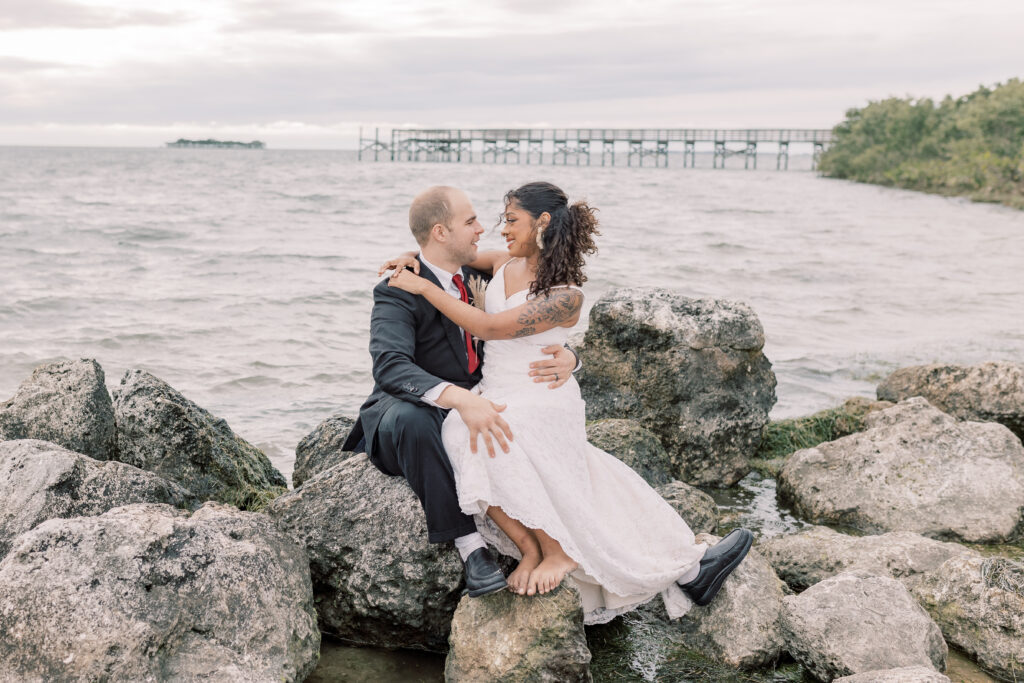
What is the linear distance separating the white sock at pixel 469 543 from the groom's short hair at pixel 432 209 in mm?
1449

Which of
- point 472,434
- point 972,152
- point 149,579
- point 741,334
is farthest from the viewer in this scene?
point 972,152

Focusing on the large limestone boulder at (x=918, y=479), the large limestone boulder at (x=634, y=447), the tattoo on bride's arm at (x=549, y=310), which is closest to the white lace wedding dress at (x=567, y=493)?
the tattoo on bride's arm at (x=549, y=310)

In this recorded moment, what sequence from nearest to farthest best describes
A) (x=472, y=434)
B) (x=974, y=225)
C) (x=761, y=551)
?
(x=472, y=434)
(x=761, y=551)
(x=974, y=225)

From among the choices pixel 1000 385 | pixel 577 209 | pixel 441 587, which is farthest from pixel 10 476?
pixel 1000 385

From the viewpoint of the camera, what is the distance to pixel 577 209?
433cm

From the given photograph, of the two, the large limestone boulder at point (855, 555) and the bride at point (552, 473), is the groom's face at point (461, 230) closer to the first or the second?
the bride at point (552, 473)

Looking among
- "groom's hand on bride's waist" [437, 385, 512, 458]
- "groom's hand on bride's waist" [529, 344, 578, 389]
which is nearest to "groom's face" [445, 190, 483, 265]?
"groom's hand on bride's waist" [529, 344, 578, 389]

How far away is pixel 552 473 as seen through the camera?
13.1 ft

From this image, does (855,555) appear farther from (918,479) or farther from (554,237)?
(554,237)

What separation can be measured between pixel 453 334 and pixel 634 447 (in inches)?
82.8

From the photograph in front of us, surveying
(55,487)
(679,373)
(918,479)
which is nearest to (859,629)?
(918,479)

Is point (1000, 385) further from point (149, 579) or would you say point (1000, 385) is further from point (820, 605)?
point (149, 579)

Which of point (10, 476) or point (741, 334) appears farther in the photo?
point (741, 334)

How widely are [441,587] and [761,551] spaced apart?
2109 millimetres
